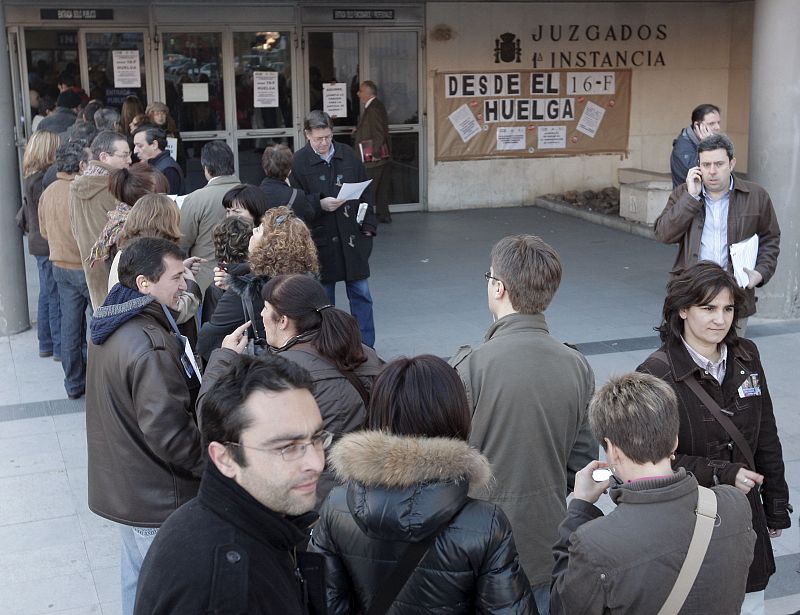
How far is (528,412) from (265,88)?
1132 centimetres

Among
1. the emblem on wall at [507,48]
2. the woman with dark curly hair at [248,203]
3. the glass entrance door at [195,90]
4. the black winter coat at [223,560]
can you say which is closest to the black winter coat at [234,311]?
the woman with dark curly hair at [248,203]

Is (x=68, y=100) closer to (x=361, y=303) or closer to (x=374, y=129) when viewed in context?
(x=374, y=129)

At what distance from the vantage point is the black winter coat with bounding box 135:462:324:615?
2.04 metres

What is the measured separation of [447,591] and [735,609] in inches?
30.8

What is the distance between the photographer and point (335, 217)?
7.71 metres

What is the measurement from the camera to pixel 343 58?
14148 millimetres

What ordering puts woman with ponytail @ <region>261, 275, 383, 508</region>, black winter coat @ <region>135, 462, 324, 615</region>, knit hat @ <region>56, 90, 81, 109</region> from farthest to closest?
1. knit hat @ <region>56, 90, 81, 109</region>
2. woman with ponytail @ <region>261, 275, 383, 508</region>
3. black winter coat @ <region>135, 462, 324, 615</region>

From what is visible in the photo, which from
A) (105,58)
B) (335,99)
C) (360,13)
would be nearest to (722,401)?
(335,99)

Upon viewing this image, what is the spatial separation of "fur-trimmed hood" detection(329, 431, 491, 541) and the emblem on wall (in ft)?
42.3

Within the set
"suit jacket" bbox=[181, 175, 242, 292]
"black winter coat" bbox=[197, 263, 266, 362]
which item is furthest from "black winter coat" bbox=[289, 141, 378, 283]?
"black winter coat" bbox=[197, 263, 266, 362]

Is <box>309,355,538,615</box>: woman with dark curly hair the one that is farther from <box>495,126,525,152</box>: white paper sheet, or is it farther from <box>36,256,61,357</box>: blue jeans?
<box>495,126,525,152</box>: white paper sheet

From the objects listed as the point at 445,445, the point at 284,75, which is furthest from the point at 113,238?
the point at 284,75

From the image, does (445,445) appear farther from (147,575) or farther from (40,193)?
(40,193)

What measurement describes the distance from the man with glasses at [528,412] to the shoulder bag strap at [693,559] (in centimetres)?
84
